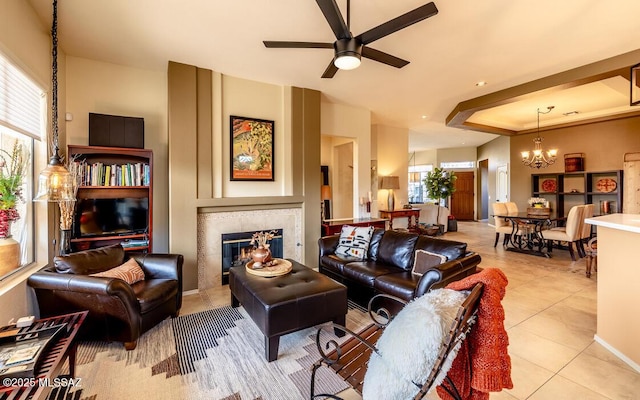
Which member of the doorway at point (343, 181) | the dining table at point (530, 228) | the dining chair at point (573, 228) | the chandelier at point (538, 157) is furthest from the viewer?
the doorway at point (343, 181)

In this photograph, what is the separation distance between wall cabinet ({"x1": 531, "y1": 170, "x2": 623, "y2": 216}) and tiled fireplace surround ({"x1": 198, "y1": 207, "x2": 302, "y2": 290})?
675cm

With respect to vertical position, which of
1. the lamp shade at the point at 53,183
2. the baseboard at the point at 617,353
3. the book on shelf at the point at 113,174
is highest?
the book on shelf at the point at 113,174

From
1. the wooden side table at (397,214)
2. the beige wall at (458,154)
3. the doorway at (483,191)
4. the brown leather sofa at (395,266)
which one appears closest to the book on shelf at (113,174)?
the brown leather sofa at (395,266)

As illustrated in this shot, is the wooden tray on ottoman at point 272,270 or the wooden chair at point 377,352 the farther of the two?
the wooden tray on ottoman at point 272,270

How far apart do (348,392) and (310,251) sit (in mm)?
2903

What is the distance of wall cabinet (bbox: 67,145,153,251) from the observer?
3.28 meters

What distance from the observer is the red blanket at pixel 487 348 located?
1.26 metres

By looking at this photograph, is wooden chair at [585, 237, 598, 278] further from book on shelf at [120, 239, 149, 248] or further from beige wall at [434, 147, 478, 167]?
beige wall at [434, 147, 478, 167]

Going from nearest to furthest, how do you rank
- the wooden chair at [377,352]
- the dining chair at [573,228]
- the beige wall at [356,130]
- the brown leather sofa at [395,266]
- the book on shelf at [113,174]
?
1. the wooden chair at [377,352]
2. the brown leather sofa at [395,266]
3. the book on shelf at [113,174]
4. the dining chair at [573,228]
5. the beige wall at [356,130]

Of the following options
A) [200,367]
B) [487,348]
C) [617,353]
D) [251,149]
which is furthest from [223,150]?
[617,353]

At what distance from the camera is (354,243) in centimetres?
382

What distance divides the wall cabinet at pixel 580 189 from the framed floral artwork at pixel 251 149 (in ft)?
23.7

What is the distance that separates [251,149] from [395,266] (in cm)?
271

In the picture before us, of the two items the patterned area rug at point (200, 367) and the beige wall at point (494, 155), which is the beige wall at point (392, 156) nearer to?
the beige wall at point (494, 155)
